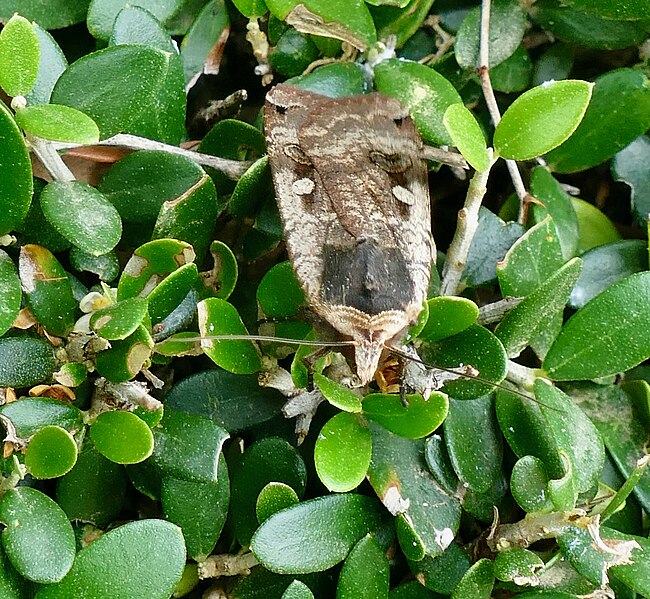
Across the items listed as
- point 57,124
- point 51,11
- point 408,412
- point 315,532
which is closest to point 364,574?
point 315,532

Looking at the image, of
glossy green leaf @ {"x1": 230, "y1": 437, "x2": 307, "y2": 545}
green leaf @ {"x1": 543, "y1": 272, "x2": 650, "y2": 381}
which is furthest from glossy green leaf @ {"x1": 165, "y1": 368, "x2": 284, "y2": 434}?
green leaf @ {"x1": 543, "y1": 272, "x2": 650, "y2": 381}

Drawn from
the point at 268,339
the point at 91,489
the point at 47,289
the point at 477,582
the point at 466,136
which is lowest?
the point at 477,582

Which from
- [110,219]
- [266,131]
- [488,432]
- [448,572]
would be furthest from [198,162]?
[448,572]

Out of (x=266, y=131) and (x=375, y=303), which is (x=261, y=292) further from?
(x=266, y=131)

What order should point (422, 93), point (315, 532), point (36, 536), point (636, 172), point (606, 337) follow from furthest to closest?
point (636, 172) → point (422, 93) → point (606, 337) → point (315, 532) → point (36, 536)

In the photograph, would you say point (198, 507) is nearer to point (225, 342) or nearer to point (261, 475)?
point (261, 475)

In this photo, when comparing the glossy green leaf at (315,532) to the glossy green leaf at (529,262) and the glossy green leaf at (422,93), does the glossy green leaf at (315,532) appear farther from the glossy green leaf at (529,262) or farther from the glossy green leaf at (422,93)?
the glossy green leaf at (422,93)
